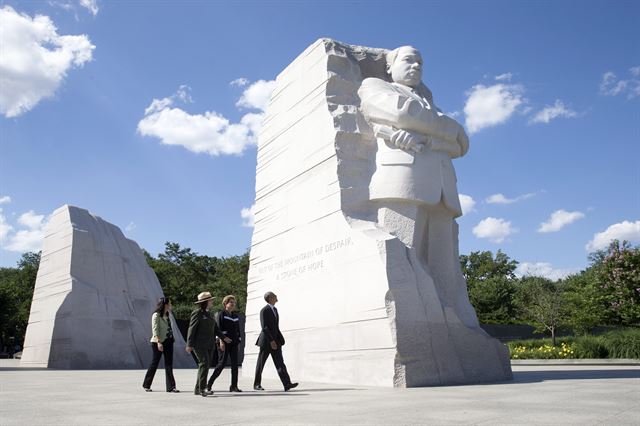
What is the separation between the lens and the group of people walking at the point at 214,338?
8070 millimetres

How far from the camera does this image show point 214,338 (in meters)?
8.45

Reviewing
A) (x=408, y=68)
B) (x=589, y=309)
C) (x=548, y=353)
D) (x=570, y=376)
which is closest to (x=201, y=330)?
(x=408, y=68)

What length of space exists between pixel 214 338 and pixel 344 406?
2.92 meters

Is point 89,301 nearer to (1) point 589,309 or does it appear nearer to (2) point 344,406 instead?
(2) point 344,406

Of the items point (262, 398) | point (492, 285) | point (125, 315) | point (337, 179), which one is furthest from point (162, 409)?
point (492, 285)

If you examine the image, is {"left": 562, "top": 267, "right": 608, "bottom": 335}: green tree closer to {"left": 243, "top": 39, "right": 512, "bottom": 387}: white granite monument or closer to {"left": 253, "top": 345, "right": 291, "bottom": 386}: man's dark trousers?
{"left": 243, "top": 39, "right": 512, "bottom": 387}: white granite monument

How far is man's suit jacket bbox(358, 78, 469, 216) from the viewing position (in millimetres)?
10125

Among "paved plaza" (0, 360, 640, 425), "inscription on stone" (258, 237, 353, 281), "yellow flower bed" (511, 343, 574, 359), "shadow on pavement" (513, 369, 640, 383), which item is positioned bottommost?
"paved plaza" (0, 360, 640, 425)

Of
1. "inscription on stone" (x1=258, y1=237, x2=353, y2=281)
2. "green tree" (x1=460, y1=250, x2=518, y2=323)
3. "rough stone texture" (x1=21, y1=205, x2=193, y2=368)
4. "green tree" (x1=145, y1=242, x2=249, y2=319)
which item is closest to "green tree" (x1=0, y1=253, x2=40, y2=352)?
"green tree" (x1=145, y1=242, x2=249, y2=319)

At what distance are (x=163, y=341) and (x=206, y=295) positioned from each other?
3.47ft

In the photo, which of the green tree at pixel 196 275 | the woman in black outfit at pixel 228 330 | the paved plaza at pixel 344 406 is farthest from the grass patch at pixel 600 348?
the green tree at pixel 196 275

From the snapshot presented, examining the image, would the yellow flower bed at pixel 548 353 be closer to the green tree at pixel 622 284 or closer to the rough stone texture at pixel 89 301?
the green tree at pixel 622 284

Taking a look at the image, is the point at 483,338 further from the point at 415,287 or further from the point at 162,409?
the point at 162,409

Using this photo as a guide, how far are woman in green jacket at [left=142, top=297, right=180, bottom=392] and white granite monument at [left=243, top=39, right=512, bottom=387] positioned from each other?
8.51ft
